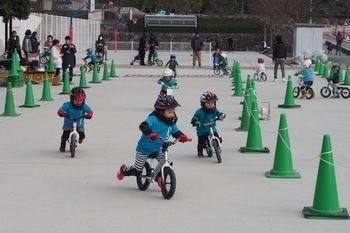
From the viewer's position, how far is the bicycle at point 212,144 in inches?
435

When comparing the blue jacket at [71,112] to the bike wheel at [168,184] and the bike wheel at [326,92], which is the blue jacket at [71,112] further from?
the bike wheel at [326,92]

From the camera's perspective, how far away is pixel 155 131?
875cm

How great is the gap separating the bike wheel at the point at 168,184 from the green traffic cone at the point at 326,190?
1.51m

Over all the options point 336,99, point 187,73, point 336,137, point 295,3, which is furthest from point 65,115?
point 295,3

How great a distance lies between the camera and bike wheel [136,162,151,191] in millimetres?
8938

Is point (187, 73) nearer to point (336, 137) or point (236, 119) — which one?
point (236, 119)

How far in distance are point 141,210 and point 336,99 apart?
48.8ft

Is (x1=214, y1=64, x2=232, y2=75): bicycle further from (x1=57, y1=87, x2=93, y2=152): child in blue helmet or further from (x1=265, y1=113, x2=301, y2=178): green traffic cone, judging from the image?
(x1=265, y1=113, x2=301, y2=178): green traffic cone

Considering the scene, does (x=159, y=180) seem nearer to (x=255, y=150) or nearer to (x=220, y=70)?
(x=255, y=150)

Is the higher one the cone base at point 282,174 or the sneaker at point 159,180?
the sneaker at point 159,180

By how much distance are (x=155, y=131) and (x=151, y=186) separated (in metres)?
0.96

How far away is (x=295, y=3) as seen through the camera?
66.6 m

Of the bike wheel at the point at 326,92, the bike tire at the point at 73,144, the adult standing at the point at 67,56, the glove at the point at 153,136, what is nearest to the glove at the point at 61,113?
the bike tire at the point at 73,144

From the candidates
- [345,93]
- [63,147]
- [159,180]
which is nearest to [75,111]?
[63,147]
